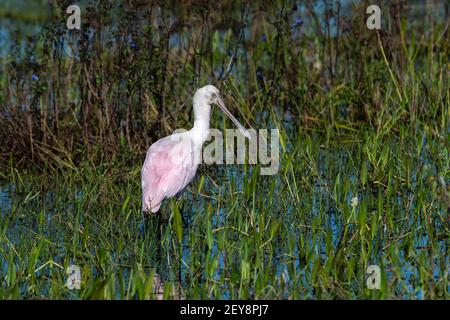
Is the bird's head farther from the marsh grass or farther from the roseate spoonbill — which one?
the marsh grass

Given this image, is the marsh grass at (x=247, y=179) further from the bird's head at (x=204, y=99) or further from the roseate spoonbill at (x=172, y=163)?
the bird's head at (x=204, y=99)

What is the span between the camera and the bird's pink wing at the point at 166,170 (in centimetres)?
666

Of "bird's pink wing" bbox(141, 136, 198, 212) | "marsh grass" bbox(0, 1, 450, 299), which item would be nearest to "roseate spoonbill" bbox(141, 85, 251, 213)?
"bird's pink wing" bbox(141, 136, 198, 212)

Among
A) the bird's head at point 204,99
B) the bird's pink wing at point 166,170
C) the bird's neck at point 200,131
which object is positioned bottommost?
the bird's pink wing at point 166,170

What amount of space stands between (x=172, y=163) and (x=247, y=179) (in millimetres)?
467

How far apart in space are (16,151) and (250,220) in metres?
2.56

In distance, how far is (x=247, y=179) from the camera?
686 centimetres

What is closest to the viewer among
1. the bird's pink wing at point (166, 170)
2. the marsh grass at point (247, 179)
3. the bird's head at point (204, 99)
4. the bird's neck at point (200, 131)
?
Answer: the marsh grass at point (247, 179)

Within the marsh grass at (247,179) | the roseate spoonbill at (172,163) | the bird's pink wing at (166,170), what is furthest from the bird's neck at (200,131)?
the marsh grass at (247,179)

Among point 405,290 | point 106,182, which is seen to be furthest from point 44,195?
point 405,290

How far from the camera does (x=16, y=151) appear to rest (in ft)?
26.5

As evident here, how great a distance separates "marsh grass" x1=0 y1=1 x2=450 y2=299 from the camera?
5.32 metres

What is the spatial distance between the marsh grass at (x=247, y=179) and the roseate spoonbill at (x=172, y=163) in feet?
0.40
